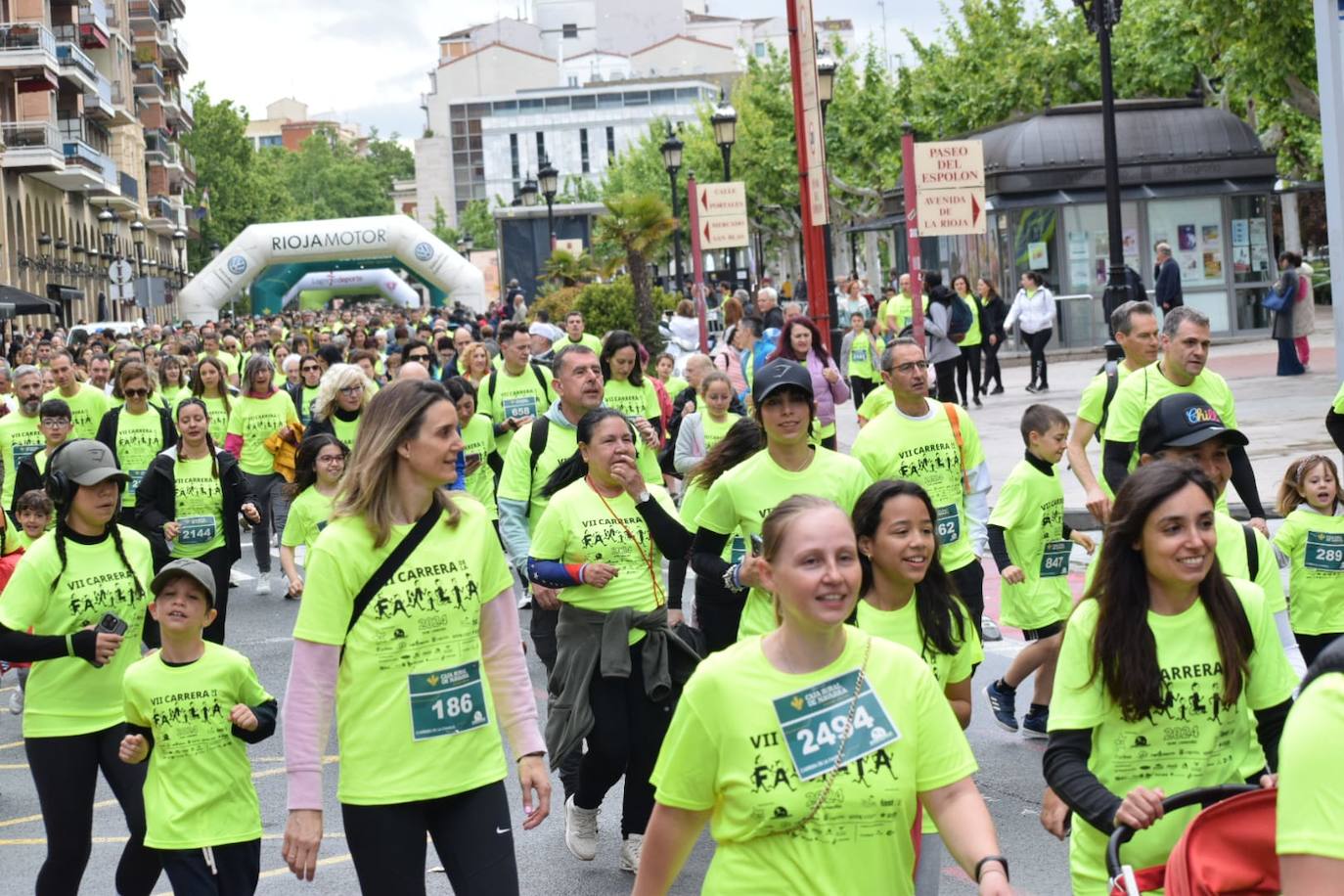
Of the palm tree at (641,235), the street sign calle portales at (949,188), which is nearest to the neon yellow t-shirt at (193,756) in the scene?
the street sign calle portales at (949,188)

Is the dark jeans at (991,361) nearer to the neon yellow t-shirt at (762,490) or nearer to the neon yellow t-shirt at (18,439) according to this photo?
the neon yellow t-shirt at (18,439)

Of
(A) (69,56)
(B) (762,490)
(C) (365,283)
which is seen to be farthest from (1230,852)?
(C) (365,283)

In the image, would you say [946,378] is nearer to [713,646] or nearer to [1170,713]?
[713,646]

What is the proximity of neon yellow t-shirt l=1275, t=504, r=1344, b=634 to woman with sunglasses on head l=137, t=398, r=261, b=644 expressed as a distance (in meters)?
5.42

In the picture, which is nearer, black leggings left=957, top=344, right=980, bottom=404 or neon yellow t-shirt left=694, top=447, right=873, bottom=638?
neon yellow t-shirt left=694, top=447, right=873, bottom=638

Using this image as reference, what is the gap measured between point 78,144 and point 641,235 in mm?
38544

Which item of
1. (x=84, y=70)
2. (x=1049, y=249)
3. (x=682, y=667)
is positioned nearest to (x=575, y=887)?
(x=682, y=667)

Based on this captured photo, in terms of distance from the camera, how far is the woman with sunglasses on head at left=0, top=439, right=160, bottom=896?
6402 millimetres

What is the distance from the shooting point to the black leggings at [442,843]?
15.8 feet

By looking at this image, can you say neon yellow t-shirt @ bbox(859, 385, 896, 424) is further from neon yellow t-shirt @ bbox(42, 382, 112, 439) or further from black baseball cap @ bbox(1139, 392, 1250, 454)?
neon yellow t-shirt @ bbox(42, 382, 112, 439)

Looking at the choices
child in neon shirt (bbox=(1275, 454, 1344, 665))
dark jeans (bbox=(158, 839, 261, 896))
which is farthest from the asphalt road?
child in neon shirt (bbox=(1275, 454, 1344, 665))

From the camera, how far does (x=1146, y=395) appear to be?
27.8ft

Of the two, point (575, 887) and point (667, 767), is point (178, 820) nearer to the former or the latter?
point (575, 887)

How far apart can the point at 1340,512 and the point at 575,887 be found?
3601 mm
